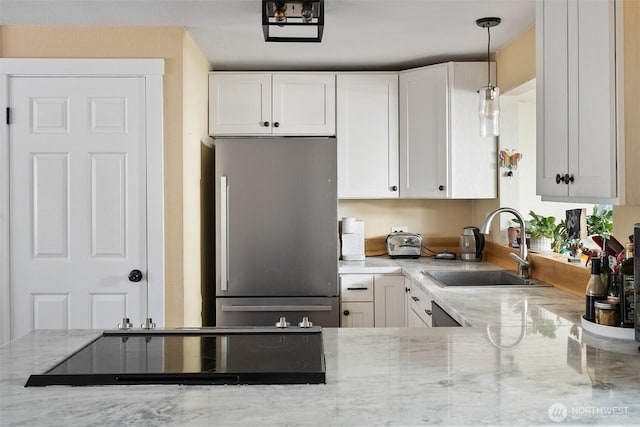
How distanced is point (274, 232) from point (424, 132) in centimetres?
121

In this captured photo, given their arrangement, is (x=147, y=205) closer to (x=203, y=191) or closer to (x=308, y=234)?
(x=203, y=191)

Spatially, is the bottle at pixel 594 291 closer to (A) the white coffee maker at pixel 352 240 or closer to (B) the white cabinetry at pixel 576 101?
(B) the white cabinetry at pixel 576 101

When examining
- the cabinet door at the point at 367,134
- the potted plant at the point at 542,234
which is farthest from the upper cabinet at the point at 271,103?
the potted plant at the point at 542,234

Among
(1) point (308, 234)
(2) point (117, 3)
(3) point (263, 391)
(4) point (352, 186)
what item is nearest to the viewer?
(3) point (263, 391)

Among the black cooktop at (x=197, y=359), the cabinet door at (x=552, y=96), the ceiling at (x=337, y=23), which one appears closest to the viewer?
the black cooktop at (x=197, y=359)

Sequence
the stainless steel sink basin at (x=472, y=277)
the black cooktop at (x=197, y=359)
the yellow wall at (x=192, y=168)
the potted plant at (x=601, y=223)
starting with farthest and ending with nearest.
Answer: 1. the stainless steel sink basin at (x=472, y=277)
2. the yellow wall at (x=192, y=168)
3. the potted plant at (x=601, y=223)
4. the black cooktop at (x=197, y=359)

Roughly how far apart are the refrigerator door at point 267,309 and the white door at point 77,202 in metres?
0.62

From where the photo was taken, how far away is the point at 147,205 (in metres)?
3.36

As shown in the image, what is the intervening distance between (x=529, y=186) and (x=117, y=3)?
105 inches

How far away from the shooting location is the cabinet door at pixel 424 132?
13.2 ft

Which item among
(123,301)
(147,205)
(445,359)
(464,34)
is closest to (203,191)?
(147,205)

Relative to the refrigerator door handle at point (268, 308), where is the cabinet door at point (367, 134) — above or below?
above

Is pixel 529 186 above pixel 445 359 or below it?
above

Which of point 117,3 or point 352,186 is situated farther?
point 352,186
